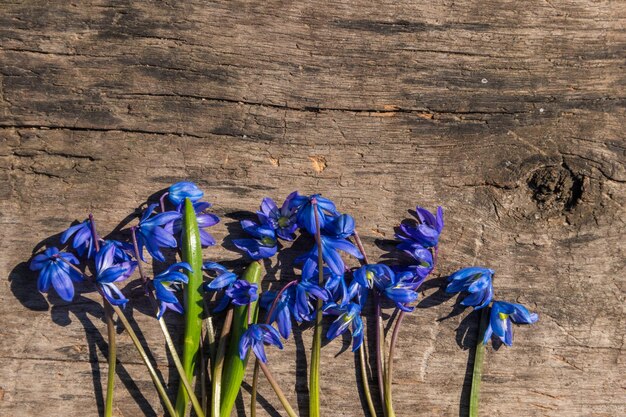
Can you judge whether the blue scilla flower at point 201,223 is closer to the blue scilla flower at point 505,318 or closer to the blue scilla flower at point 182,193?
the blue scilla flower at point 182,193

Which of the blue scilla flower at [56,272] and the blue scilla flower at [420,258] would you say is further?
the blue scilla flower at [420,258]

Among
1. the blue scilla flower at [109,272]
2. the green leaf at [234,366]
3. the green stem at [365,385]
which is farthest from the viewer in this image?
Answer: the green stem at [365,385]

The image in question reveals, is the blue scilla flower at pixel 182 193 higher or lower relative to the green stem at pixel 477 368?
higher

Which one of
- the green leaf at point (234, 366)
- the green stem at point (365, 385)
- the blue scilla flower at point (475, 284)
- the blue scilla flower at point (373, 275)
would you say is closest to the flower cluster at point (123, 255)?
the green leaf at point (234, 366)

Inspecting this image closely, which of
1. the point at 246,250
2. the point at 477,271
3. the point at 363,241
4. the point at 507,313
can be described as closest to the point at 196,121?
the point at 246,250

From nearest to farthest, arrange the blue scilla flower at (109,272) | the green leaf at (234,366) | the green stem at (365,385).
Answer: the blue scilla flower at (109,272)
the green leaf at (234,366)
the green stem at (365,385)

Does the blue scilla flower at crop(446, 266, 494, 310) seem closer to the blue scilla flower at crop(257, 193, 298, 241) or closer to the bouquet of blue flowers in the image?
the bouquet of blue flowers
